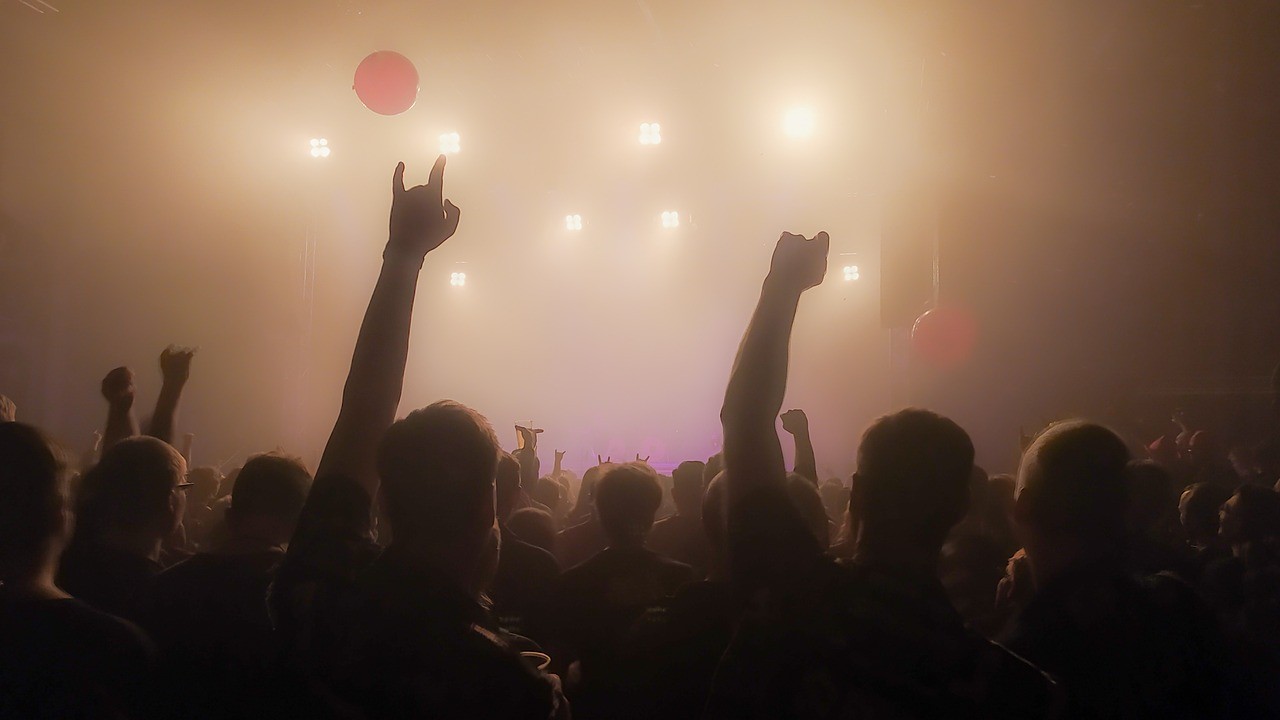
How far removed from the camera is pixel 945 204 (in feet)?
29.9

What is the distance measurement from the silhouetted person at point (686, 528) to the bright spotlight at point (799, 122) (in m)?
7.36

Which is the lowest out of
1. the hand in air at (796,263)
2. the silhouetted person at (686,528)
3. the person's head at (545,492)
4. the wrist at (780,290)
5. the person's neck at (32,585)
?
the person's head at (545,492)

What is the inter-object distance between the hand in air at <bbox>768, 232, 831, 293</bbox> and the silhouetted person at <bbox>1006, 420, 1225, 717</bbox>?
2.07 feet

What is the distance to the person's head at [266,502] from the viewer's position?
1936 millimetres

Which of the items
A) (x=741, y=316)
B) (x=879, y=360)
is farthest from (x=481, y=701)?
(x=741, y=316)

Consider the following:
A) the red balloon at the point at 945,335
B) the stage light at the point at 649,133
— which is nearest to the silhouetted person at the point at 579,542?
the red balloon at the point at 945,335

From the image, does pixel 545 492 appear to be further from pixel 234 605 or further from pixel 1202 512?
pixel 1202 512

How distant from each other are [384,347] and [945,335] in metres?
8.18

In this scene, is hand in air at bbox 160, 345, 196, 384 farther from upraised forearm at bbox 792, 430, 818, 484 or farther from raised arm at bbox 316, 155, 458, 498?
upraised forearm at bbox 792, 430, 818, 484

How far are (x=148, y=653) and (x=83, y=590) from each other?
0.67 meters

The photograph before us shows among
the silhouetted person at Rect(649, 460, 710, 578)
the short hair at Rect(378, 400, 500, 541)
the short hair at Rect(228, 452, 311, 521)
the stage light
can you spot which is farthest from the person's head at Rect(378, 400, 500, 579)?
the stage light

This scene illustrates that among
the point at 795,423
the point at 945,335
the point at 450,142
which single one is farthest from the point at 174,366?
the point at 450,142

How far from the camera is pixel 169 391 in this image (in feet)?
9.56

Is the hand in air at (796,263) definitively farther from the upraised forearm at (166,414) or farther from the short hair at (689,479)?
the upraised forearm at (166,414)
